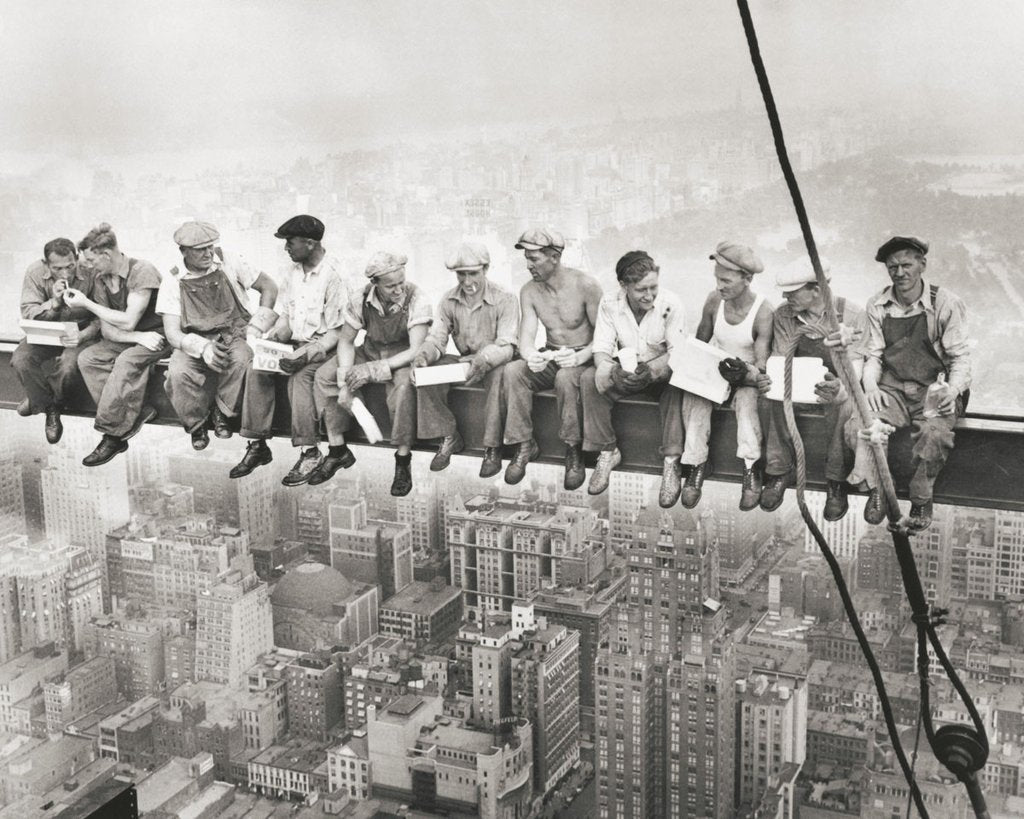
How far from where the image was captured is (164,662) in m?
18.1

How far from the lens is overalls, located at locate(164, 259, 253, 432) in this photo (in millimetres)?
8352

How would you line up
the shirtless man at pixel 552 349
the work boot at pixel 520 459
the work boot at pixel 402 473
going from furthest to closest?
the work boot at pixel 402 473, the work boot at pixel 520 459, the shirtless man at pixel 552 349

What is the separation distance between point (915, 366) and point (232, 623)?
43.6ft

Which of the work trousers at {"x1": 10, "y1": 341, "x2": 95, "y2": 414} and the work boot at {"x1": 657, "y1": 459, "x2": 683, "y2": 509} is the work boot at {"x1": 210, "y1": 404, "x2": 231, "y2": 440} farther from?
the work boot at {"x1": 657, "y1": 459, "x2": 683, "y2": 509}

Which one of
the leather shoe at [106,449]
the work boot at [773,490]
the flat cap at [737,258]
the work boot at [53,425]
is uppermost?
the flat cap at [737,258]

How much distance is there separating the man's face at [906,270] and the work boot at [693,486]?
1496 millimetres

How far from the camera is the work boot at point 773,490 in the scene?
23.1 ft

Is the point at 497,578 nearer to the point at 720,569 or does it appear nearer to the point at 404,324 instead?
the point at 720,569

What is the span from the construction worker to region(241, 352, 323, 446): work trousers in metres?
0.08

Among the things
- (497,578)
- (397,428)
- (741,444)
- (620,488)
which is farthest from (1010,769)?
(397,428)

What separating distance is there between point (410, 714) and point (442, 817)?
4.25ft

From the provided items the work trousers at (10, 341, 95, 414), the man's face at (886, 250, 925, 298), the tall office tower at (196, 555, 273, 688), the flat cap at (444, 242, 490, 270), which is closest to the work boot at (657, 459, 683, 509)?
the man's face at (886, 250, 925, 298)

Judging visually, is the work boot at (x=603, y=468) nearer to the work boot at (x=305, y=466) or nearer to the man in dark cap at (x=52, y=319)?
the work boot at (x=305, y=466)

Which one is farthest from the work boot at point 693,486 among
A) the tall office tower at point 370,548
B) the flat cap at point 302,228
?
the tall office tower at point 370,548
